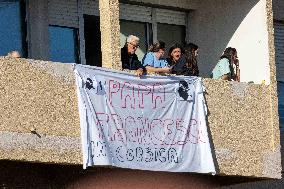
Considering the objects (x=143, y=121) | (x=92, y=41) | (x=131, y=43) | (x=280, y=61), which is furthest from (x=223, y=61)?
(x=280, y=61)

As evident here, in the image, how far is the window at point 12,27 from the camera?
20.2 meters

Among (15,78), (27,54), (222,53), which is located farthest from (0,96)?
(222,53)

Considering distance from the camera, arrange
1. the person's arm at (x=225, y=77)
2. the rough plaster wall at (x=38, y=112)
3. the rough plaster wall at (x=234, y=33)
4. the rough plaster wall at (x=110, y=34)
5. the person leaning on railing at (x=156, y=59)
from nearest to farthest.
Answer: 1. the rough plaster wall at (x=38, y=112)
2. the rough plaster wall at (x=110, y=34)
3. the person leaning on railing at (x=156, y=59)
4. the person's arm at (x=225, y=77)
5. the rough plaster wall at (x=234, y=33)

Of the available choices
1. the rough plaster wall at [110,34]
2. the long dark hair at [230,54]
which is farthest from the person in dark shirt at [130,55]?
the long dark hair at [230,54]

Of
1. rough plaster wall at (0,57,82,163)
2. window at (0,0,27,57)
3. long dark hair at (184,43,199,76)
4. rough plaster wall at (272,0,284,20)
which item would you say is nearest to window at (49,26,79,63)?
window at (0,0,27,57)

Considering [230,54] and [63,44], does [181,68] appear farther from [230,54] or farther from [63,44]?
[63,44]

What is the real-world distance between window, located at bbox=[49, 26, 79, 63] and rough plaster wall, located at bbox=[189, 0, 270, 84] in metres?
2.69

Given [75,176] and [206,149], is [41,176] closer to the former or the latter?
[75,176]

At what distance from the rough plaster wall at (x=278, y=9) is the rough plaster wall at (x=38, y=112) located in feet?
24.9

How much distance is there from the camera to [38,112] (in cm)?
1767

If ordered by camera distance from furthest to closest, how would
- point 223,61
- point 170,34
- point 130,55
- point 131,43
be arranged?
point 170,34 → point 223,61 → point 130,55 → point 131,43

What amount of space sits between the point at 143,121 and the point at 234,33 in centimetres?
393

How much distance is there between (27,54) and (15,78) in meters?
2.94

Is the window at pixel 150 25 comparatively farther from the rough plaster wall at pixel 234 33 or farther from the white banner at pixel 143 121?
the white banner at pixel 143 121
